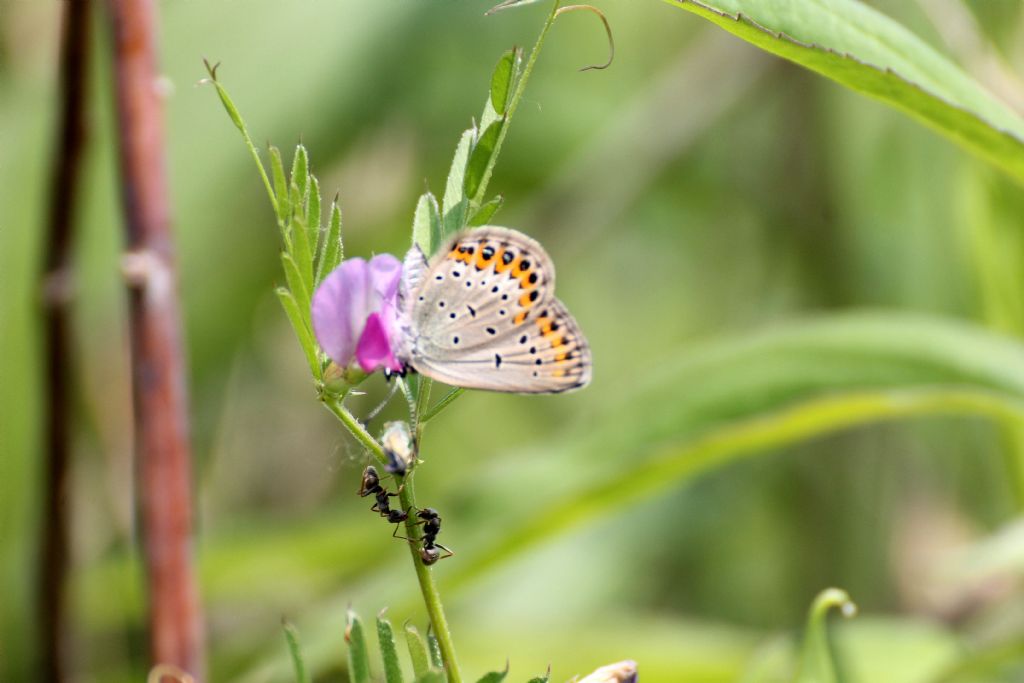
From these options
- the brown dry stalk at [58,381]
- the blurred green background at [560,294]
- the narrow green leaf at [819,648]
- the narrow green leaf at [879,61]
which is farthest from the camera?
the blurred green background at [560,294]

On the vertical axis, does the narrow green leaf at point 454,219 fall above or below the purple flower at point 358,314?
above

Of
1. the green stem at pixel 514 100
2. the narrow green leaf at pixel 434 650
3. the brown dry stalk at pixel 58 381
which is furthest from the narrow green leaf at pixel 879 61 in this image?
the brown dry stalk at pixel 58 381

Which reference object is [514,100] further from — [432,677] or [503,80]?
[432,677]

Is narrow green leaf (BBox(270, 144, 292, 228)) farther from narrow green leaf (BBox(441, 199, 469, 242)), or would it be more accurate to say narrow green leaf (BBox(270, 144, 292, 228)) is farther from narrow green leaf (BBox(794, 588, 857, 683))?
narrow green leaf (BBox(794, 588, 857, 683))

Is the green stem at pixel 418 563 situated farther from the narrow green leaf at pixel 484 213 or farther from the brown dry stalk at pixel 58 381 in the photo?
the brown dry stalk at pixel 58 381

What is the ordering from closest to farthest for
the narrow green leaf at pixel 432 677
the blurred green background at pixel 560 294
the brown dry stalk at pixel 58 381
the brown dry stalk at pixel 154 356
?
the narrow green leaf at pixel 432 677, the brown dry stalk at pixel 154 356, the brown dry stalk at pixel 58 381, the blurred green background at pixel 560 294

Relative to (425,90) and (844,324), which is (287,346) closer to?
(425,90)

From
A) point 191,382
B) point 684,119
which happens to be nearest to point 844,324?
point 684,119
